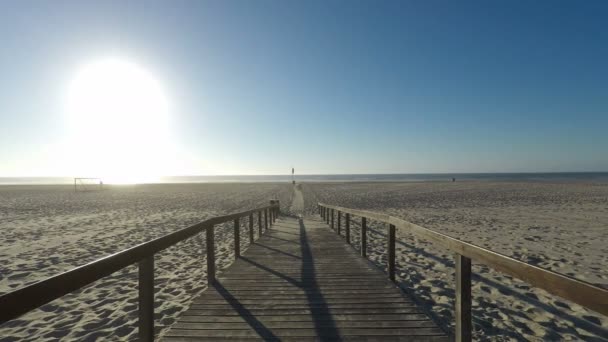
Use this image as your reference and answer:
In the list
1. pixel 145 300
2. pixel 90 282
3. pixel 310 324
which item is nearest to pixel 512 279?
pixel 310 324

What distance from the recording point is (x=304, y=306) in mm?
3873

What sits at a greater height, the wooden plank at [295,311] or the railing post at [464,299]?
the railing post at [464,299]

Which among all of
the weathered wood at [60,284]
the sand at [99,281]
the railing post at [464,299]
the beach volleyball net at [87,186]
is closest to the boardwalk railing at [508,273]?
the railing post at [464,299]

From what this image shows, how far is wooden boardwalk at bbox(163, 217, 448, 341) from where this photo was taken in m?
3.22

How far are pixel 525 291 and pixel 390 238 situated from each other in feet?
8.74

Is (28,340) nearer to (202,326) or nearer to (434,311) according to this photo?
(202,326)

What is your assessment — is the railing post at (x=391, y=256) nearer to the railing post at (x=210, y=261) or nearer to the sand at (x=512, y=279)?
the sand at (x=512, y=279)

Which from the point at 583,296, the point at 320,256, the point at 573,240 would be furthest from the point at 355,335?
the point at 573,240

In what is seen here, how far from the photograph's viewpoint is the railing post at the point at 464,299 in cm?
270

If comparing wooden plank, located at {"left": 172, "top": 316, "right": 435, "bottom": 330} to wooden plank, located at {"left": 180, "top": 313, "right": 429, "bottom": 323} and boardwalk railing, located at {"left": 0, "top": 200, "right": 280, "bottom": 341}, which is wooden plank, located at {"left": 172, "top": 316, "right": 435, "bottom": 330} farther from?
boardwalk railing, located at {"left": 0, "top": 200, "right": 280, "bottom": 341}

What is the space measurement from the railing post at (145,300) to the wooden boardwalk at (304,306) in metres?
0.42

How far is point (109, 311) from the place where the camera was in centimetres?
458

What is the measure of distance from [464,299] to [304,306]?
1.96 metres

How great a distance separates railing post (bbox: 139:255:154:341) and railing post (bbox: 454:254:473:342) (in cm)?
292
